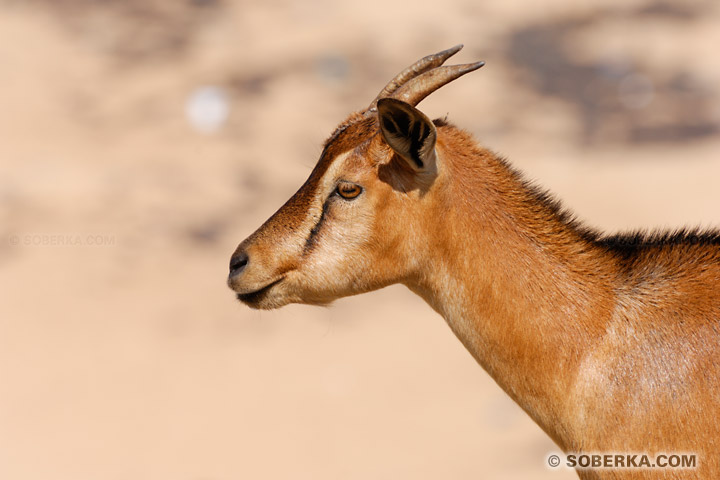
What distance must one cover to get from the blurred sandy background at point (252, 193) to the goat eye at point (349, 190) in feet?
16.6

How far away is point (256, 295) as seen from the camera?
16.3ft

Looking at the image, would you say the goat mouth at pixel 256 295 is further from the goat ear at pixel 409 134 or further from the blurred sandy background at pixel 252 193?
the blurred sandy background at pixel 252 193

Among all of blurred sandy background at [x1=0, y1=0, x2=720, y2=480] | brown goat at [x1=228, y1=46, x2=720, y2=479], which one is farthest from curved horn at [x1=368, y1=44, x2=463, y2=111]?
blurred sandy background at [x1=0, y1=0, x2=720, y2=480]

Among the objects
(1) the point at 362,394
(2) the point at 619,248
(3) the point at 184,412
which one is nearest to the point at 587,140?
(1) the point at 362,394

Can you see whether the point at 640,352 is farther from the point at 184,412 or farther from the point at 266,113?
the point at 266,113

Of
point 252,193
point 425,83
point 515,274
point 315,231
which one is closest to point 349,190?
point 315,231

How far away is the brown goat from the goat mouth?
0.01 metres

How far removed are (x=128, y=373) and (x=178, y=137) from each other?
476cm

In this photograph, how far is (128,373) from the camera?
34.5 ft

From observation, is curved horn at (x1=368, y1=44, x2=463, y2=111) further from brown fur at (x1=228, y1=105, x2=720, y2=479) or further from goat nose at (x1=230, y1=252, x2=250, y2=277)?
goat nose at (x1=230, y1=252, x2=250, y2=277)

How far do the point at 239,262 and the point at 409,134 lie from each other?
46.3 inches

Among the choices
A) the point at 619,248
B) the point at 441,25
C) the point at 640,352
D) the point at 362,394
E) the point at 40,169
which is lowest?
the point at 640,352

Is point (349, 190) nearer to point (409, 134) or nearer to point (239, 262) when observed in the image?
point (409, 134)

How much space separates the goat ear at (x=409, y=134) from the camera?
433 centimetres
